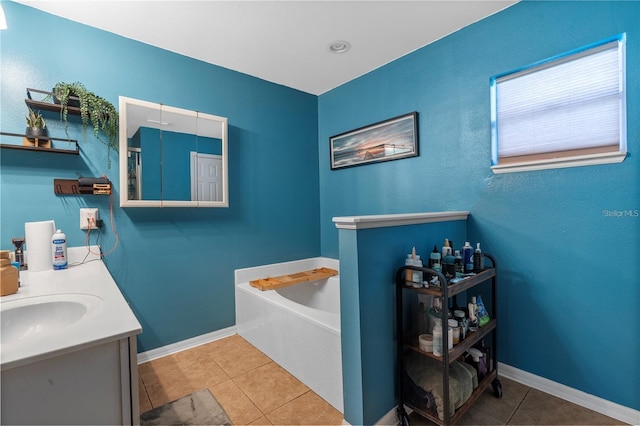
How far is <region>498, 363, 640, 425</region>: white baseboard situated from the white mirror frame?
2336 millimetres

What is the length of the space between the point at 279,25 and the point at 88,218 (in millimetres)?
1777

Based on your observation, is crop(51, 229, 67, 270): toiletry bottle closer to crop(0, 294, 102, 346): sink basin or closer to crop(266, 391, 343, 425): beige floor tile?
crop(0, 294, 102, 346): sink basin

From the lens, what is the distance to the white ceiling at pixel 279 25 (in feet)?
5.63

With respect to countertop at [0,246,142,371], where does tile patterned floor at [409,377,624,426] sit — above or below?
below

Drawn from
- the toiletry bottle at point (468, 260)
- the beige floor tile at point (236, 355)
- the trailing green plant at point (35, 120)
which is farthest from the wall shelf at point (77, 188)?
the toiletry bottle at point (468, 260)

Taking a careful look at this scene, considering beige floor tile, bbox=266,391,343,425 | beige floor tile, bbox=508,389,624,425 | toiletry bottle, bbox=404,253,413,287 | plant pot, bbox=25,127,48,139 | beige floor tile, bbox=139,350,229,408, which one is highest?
plant pot, bbox=25,127,48,139

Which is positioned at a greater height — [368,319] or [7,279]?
[7,279]

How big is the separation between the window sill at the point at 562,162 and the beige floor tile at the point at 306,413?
1733 millimetres

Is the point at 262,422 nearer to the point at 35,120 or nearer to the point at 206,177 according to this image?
the point at 206,177

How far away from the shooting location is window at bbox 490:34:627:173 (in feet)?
4.74

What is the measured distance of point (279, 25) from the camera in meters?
1.89

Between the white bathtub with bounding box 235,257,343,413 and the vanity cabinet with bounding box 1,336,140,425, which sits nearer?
the vanity cabinet with bounding box 1,336,140,425

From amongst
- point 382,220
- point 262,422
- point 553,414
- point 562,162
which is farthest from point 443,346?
point 562,162

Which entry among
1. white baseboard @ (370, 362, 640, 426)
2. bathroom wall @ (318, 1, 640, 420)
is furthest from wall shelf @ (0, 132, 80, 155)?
white baseboard @ (370, 362, 640, 426)
